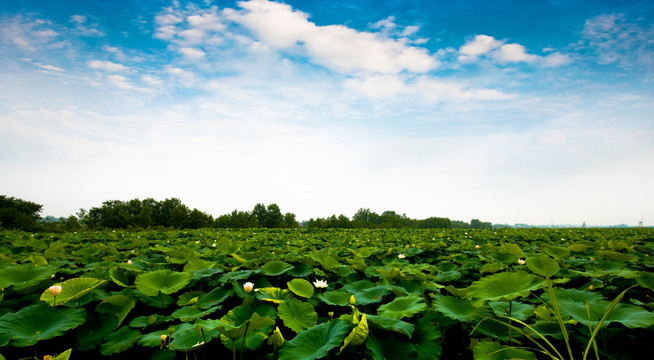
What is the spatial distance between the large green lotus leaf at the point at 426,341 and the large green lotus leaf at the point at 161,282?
5.04 ft

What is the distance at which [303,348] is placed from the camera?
4.08 feet

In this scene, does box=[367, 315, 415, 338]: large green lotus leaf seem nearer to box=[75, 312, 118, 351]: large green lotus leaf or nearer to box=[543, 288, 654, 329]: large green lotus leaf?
box=[543, 288, 654, 329]: large green lotus leaf

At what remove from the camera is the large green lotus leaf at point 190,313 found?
4.99 feet

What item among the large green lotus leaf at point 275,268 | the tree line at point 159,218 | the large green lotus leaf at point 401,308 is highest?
the large green lotus leaf at point 401,308

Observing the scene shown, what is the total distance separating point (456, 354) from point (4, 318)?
2.37 meters

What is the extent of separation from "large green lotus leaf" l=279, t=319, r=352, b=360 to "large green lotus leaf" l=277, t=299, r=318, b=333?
0.57ft

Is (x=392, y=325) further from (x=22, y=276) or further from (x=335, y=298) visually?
(x=22, y=276)

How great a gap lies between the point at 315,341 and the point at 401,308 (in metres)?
0.57

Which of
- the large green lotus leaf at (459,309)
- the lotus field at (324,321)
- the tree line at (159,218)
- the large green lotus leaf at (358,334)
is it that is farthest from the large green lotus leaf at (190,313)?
the tree line at (159,218)

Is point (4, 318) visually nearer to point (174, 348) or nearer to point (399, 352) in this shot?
point (174, 348)

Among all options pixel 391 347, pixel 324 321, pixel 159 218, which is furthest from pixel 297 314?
pixel 159 218

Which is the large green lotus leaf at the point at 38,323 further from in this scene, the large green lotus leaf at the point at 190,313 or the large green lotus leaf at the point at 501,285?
the large green lotus leaf at the point at 501,285

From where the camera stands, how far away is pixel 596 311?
4.66 ft

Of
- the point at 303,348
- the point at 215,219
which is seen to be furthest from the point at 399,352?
the point at 215,219
